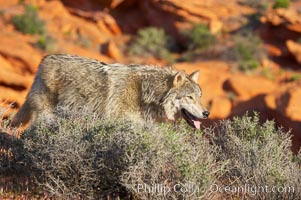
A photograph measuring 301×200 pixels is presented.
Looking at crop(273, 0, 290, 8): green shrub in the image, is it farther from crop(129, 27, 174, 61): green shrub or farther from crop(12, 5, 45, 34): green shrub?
crop(12, 5, 45, 34): green shrub

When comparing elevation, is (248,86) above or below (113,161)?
above

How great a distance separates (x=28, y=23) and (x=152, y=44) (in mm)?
6086

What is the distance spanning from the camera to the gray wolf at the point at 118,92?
800cm

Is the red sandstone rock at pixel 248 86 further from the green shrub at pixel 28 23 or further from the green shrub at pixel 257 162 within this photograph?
the green shrub at pixel 257 162

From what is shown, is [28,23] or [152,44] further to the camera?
[152,44]

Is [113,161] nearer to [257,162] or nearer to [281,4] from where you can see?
[257,162]

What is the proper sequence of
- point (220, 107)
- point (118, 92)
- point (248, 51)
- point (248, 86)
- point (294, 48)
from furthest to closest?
point (248, 51) < point (294, 48) < point (248, 86) < point (220, 107) < point (118, 92)

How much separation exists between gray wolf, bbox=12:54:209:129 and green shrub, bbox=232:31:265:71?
15.9m

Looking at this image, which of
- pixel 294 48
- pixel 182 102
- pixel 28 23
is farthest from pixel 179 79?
pixel 28 23

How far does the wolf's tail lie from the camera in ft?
27.8

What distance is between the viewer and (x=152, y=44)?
27188 mm

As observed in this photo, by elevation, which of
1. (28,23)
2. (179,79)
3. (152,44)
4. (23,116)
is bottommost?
(23,116)

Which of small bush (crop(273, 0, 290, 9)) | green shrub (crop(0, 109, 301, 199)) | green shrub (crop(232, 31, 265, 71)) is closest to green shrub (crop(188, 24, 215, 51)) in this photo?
green shrub (crop(232, 31, 265, 71))

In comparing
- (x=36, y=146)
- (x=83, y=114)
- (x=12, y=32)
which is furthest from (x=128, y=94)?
(x=12, y=32)
